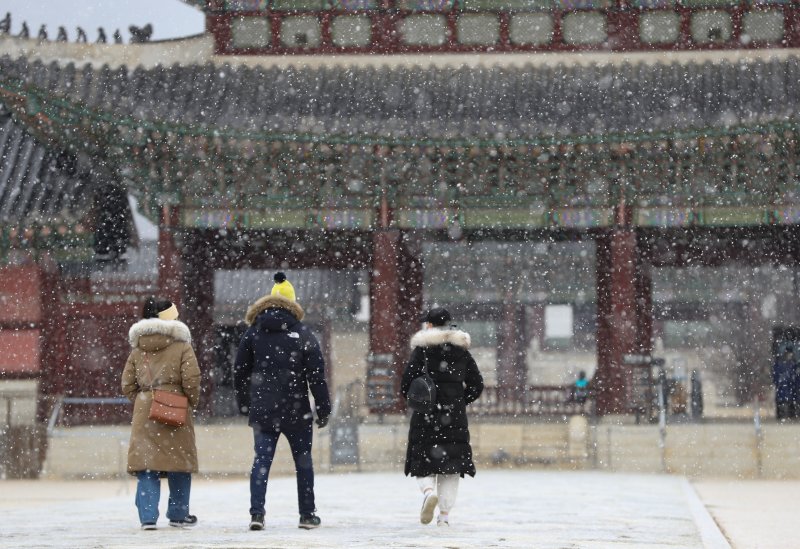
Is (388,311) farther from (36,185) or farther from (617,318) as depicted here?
(36,185)

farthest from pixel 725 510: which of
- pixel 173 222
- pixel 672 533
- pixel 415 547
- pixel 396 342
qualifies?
pixel 173 222

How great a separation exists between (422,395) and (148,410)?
177 cm

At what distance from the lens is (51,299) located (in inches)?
758

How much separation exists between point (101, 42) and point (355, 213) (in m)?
4.80

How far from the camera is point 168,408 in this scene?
880cm

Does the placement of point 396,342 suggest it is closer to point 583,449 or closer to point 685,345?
point 583,449

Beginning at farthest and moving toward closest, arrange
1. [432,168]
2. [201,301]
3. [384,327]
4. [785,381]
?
1. [785,381]
2. [201,301]
3. [384,327]
4. [432,168]

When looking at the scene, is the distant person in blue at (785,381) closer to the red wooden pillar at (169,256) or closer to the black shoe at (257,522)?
the red wooden pillar at (169,256)

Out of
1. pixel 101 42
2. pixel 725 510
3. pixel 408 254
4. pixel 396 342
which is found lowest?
pixel 725 510

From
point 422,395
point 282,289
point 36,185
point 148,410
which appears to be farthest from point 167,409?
point 36,185

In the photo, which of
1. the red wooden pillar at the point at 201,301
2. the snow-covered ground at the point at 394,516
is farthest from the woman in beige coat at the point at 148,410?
the red wooden pillar at the point at 201,301

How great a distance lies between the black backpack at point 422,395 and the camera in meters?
9.05

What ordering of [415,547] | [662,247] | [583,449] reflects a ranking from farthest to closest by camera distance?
[662,247] → [583,449] → [415,547]

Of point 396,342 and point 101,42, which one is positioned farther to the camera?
point 101,42
